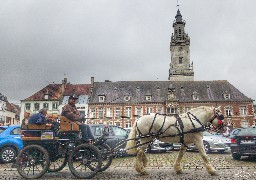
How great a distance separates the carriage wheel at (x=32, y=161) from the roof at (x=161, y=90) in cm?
4707

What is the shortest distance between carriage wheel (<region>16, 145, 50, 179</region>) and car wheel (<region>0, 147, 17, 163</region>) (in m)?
4.98

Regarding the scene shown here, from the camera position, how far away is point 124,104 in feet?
181

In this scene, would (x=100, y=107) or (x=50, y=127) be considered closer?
(x=50, y=127)

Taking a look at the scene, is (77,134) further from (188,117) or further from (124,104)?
(124,104)

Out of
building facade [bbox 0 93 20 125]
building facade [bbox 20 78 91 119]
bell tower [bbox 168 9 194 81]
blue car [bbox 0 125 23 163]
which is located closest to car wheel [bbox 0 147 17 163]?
blue car [bbox 0 125 23 163]

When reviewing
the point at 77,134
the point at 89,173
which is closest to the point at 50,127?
the point at 77,134

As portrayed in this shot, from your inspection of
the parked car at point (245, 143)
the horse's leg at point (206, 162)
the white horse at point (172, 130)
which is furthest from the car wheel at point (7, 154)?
the parked car at point (245, 143)

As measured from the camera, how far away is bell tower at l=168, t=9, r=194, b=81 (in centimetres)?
6906

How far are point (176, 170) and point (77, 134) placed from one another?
3200 mm

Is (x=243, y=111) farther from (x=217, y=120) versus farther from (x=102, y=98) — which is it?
(x=217, y=120)

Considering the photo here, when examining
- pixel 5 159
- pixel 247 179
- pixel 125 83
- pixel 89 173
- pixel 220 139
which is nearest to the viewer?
pixel 247 179

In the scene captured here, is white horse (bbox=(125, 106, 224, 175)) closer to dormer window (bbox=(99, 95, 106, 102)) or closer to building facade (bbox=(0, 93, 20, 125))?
dormer window (bbox=(99, 95, 106, 102))

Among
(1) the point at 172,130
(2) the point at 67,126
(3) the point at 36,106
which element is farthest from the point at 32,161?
(3) the point at 36,106

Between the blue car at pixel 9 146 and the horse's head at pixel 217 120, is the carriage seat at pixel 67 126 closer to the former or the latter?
the horse's head at pixel 217 120
